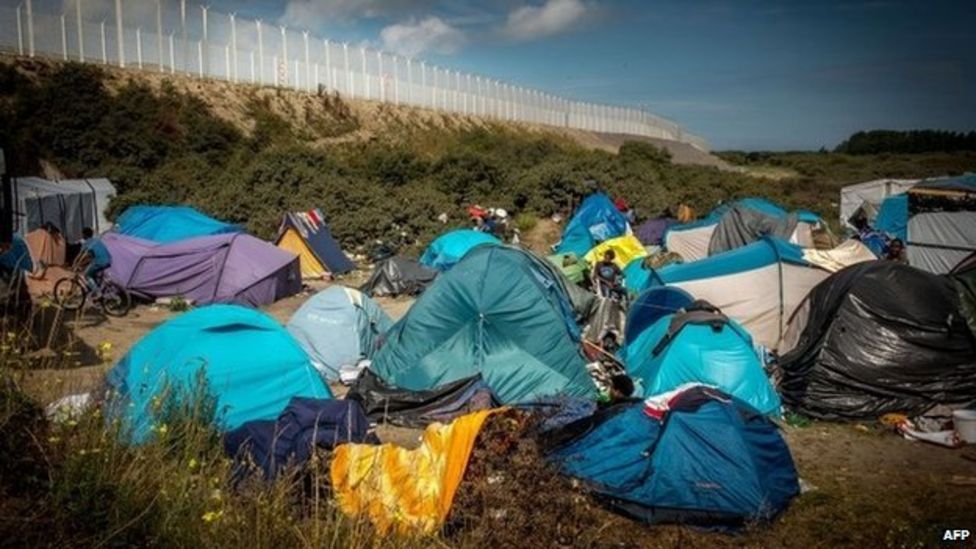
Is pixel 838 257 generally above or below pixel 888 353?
above

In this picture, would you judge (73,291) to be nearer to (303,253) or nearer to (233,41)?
(303,253)

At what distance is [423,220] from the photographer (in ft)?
80.0

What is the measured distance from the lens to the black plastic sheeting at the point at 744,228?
59.8ft

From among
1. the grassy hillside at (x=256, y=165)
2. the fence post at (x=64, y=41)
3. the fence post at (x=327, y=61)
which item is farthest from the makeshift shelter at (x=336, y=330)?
the fence post at (x=327, y=61)

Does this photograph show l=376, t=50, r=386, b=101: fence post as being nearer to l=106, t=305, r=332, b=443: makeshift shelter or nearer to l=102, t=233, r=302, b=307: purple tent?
l=102, t=233, r=302, b=307: purple tent

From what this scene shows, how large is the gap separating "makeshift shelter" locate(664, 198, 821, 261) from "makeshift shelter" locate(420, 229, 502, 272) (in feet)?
17.5

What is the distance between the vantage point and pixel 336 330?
441 inches

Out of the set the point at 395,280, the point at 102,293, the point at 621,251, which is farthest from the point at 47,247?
the point at 621,251

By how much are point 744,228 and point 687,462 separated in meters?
13.0

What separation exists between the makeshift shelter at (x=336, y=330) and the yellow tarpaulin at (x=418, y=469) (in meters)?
5.18

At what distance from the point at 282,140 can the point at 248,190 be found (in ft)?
33.7

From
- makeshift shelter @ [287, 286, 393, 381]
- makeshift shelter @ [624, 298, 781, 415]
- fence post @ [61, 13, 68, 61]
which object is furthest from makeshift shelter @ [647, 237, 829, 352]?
fence post @ [61, 13, 68, 61]

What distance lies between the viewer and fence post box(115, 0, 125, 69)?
31.1m

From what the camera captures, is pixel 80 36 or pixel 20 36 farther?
pixel 80 36
